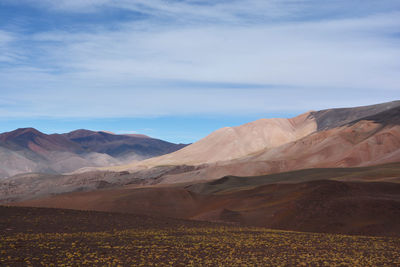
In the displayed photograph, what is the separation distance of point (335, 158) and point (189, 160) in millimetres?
64419

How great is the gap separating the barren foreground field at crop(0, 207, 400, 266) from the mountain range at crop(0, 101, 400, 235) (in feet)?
21.7

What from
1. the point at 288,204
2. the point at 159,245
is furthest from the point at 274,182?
the point at 159,245

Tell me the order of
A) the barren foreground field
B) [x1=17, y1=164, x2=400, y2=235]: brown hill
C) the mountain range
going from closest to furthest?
the barren foreground field → [x1=17, y1=164, x2=400, y2=235]: brown hill → the mountain range

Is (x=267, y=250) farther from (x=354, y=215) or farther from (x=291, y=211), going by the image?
(x=291, y=211)

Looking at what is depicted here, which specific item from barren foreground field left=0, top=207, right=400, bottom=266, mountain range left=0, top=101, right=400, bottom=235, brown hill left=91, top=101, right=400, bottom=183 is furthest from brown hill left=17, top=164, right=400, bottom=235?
brown hill left=91, top=101, right=400, bottom=183

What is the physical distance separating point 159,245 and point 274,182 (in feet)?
171

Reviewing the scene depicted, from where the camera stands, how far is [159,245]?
18.7 m

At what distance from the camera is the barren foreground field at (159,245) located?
51.1 feet

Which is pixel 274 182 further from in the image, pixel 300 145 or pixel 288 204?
pixel 300 145

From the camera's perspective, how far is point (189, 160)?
511 ft

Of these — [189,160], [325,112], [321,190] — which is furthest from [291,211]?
[325,112]

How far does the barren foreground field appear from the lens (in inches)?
613

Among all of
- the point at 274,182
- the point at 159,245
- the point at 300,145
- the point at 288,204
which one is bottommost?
the point at 288,204

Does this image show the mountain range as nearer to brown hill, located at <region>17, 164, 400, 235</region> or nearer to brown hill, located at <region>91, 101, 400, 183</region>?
brown hill, located at <region>17, 164, 400, 235</region>
